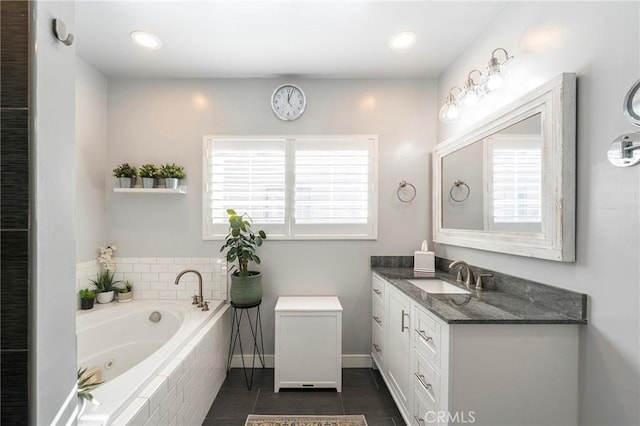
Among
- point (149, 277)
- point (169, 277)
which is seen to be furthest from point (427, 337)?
point (149, 277)

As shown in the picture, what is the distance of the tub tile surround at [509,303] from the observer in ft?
4.33

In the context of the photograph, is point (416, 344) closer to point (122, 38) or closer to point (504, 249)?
point (504, 249)

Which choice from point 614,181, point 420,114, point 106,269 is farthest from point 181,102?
point 614,181

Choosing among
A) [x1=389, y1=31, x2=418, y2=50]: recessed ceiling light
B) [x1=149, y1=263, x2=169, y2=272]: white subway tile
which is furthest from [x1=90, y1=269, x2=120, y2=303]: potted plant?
[x1=389, y1=31, x2=418, y2=50]: recessed ceiling light

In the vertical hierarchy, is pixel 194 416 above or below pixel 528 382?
below

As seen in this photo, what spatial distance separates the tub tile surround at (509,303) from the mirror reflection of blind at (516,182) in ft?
1.20

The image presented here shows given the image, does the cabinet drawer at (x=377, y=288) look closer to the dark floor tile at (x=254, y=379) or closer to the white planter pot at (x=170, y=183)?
the dark floor tile at (x=254, y=379)

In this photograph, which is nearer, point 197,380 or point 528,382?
point 528,382

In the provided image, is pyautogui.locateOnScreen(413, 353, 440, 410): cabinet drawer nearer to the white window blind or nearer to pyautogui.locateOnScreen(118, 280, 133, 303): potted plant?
the white window blind

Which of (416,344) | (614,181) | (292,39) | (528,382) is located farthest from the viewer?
(292,39)

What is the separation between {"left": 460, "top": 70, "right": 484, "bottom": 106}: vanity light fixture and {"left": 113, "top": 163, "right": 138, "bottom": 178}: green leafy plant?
278 cm

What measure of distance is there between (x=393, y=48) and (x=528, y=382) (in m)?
2.29

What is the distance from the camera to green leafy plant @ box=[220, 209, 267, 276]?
2486 mm

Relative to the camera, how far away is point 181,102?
9.19 feet
